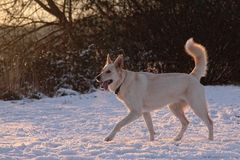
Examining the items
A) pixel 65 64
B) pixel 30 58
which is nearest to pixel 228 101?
pixel 65 64

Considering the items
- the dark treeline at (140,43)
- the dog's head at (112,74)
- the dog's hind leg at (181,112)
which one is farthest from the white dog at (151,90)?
the dark treeline at (140,43)

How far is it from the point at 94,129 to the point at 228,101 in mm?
3969

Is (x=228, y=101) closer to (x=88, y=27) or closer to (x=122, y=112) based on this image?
(x=122, y=112)

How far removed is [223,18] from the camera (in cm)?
1467

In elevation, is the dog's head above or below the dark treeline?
below

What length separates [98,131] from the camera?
808 centimetres

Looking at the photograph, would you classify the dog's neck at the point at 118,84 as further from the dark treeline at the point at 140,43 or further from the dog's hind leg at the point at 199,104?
the dark treeline at the point at 140,43

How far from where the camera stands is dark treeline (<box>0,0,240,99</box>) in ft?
48.2

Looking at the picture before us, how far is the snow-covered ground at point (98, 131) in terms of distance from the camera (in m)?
5.82

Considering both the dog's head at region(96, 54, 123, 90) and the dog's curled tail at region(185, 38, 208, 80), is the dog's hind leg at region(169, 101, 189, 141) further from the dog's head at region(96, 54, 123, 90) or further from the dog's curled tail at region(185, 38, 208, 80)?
the dog's head at region(96, 54, 123, 90)

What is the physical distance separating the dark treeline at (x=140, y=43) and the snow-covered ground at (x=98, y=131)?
2.19 meters

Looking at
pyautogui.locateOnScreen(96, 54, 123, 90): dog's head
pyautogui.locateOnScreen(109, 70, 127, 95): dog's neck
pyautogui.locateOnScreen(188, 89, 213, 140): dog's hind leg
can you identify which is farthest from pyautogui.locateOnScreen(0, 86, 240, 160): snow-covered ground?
pyautogui.locateOnScreen(96, 54, 123, 90): dog's head

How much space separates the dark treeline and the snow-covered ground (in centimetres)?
219

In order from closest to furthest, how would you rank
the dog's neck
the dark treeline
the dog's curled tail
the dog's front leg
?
the dog's front leg
the dog's neck
the dog's curled tail
the dark treeline
